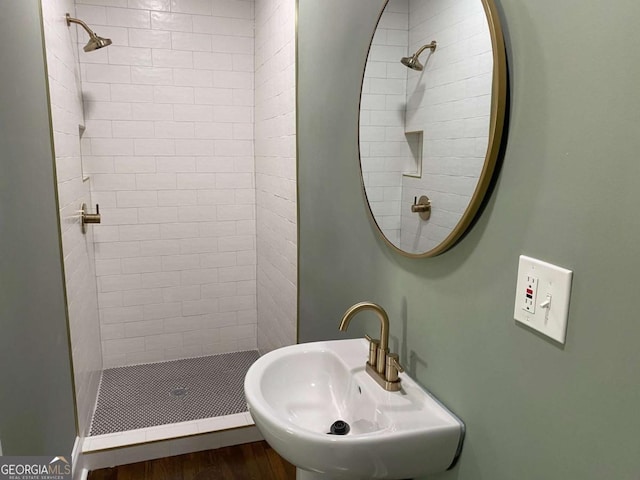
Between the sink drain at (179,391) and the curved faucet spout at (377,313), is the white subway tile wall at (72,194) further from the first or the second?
the curved faucet spout at (377,313)

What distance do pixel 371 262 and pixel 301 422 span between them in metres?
0.56

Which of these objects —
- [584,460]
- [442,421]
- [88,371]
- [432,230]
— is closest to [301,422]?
[442,421]

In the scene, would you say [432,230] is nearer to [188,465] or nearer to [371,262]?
[371,262]

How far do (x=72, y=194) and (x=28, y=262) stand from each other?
0.91 metres

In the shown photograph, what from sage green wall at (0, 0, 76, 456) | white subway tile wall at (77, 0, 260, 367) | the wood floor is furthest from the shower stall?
sage green wall at (0, 0, 76, 456)

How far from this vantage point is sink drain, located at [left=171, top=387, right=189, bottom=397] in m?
2.86

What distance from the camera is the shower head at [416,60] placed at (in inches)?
47.3

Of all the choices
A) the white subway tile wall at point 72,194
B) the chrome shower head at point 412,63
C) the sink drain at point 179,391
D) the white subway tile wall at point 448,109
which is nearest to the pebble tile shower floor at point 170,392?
the sink drain at point 179,391

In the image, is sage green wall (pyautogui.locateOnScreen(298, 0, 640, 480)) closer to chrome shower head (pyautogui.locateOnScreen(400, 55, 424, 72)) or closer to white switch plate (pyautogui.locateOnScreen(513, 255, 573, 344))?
white switch plate (pyautogui.locateOnScreen(513, 255, 573, 344))

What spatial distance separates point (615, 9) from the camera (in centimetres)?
A: 72

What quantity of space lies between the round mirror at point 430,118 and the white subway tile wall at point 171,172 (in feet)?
6.14

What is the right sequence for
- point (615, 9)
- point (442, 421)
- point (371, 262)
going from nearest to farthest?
point (615, 9)
point (442, 421)
point (371, 262)

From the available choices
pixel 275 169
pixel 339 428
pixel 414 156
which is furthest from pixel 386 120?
pixel 275 169

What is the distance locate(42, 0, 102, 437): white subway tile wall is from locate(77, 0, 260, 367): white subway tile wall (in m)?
0.22
